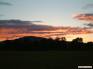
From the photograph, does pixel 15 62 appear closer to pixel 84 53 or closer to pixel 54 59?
pixel 54 59

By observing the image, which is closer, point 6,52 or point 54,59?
point 6,52

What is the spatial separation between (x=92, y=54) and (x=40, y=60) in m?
1.46

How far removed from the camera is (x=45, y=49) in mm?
9891

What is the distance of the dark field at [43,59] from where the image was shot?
9586mm

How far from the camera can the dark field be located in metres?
9.59

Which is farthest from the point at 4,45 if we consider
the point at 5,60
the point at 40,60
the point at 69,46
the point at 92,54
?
the point at 92,54

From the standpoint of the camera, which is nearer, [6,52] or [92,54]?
[6,52]

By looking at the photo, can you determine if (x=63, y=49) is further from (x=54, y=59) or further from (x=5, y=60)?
(x=5, y=60)

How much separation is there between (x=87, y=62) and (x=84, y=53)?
0.50 meters

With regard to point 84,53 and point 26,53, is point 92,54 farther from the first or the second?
point 26,53

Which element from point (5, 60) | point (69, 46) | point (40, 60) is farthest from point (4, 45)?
point (69, 46)

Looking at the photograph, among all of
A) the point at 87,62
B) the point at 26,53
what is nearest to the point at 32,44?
the point at 26,53

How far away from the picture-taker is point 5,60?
9844 mm

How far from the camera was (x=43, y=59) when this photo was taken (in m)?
9.78
